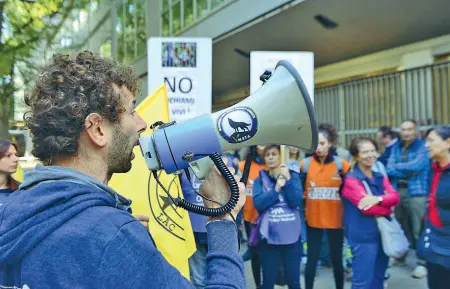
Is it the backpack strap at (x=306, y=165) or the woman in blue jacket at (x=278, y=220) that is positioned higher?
the backpack strap at (x=306, y=165)

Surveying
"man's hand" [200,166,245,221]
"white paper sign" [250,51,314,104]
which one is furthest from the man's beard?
"white paper sign" [250,51,314,104]

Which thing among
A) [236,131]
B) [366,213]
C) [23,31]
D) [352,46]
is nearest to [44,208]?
[236,131]

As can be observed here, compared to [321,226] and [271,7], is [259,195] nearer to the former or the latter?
[321,226]

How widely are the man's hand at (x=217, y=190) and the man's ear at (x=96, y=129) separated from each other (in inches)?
14.0

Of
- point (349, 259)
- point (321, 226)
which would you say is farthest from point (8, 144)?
point (349, 259)

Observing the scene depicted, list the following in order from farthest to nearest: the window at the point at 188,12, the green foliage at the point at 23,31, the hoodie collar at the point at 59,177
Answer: the window at the point at 188,12, the green foliage at the point at 23,31, the hoodie collar at the point at 59,177

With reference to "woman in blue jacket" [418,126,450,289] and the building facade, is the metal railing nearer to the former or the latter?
the building facade

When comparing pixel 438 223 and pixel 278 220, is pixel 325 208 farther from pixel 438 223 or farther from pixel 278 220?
pixel 438 223

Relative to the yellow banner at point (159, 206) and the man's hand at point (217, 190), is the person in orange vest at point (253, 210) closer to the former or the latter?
the yellow banner at point (159, 206)

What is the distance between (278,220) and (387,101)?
4477mm

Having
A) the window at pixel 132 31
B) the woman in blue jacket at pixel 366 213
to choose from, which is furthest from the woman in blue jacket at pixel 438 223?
the window at pixel 132 31

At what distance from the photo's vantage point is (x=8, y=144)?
4.00m

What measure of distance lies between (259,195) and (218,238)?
10.0ft

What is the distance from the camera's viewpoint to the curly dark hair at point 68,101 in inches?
49.7
